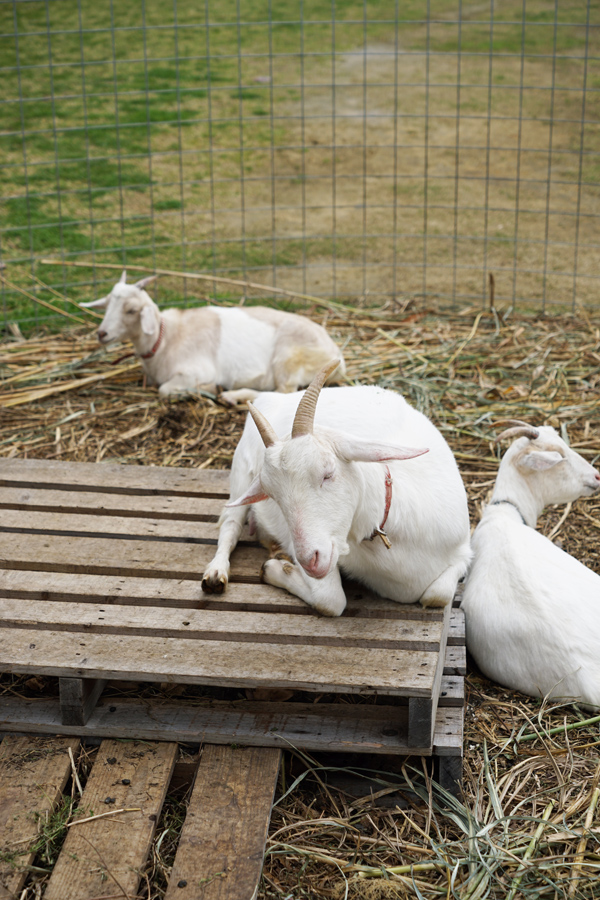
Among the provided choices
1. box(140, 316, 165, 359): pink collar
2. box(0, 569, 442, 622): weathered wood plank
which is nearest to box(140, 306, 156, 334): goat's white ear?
box(140, 316, 165, 359): pink collar

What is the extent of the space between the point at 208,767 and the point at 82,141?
9.06 m

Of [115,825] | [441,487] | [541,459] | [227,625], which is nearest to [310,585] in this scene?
[227,625]

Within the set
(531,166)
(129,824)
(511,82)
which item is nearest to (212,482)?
(129,824)

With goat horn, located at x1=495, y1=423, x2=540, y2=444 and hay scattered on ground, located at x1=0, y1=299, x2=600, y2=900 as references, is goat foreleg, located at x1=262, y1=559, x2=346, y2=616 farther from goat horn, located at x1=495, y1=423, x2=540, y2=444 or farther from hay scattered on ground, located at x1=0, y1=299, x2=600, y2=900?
goat horn, located at x1=495, y1=423, x2=540, y2=444

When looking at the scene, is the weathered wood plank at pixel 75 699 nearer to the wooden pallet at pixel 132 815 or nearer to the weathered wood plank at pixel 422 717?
the wooden pallet at pixel 132 815

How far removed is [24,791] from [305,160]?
806 cm

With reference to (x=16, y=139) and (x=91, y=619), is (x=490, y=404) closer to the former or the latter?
(x=91, y=619)

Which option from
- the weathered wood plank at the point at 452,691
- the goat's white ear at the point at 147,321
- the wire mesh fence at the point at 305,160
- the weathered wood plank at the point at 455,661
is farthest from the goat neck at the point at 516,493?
the wire mesh fence at the point at 305,160

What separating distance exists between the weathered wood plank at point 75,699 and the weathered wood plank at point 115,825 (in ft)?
0.38

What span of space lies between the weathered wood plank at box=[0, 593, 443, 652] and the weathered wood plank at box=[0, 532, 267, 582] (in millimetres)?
238

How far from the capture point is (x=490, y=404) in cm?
513

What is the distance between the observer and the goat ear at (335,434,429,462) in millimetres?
2598

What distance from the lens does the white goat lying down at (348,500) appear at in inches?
101

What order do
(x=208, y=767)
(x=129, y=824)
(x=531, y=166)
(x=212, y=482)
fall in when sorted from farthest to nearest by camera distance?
(x=531, y=166) → (x=212, y=482) → (x=208, y=767) → (x=129, y=824)
